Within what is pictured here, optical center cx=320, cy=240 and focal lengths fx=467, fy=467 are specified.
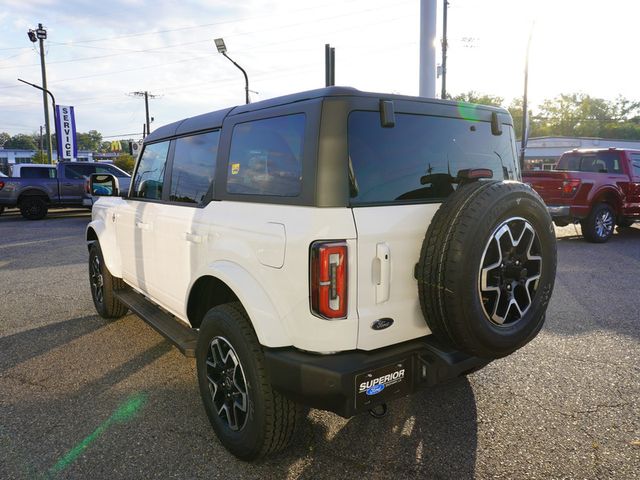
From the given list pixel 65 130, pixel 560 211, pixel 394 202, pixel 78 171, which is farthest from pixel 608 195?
pixel 65 130

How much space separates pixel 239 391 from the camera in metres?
2.50

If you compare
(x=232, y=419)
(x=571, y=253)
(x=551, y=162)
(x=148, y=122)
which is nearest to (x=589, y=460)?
(x=232, y=419)

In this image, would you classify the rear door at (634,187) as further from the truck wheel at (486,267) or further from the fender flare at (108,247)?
the fender flare at (108,247)

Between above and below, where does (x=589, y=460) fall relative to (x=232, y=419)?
below

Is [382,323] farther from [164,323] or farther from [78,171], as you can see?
[78,171]

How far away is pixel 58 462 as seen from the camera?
8.37 ft

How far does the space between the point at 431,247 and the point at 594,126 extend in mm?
95925

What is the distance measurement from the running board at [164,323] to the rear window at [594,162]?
984 cm

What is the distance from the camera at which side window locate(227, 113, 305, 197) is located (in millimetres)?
2330

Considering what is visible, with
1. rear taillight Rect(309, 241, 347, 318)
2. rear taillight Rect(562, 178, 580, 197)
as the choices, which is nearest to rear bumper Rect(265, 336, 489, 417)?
rear taillight Rect(309, 241, 347, 318)

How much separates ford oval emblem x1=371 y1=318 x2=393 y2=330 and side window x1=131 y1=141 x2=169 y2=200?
Answer: 2.11 m

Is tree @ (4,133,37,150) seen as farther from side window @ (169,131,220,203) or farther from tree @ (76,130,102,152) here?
side window @ (169,131,220,203)

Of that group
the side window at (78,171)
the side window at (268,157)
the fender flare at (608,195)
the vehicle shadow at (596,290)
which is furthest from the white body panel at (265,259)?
the side window at (78,171)

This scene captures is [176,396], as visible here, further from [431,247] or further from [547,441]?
[547,441]
